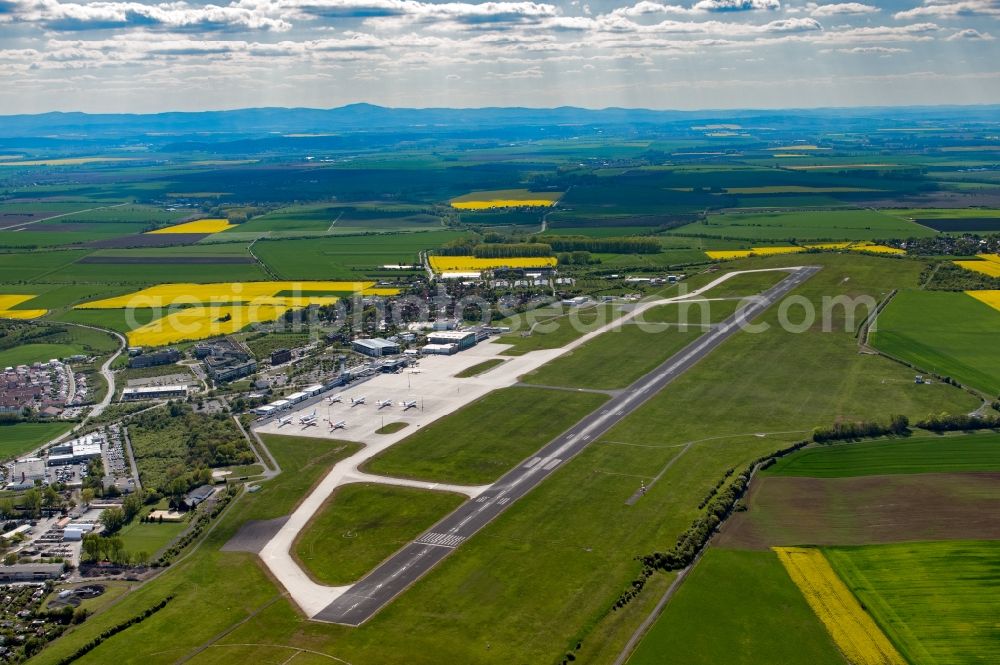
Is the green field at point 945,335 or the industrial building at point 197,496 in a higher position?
the green field at point 945,335

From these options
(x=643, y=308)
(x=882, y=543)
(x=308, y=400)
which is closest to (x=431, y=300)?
(x=643, y=308)

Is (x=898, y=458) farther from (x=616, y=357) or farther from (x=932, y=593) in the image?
(x=616, y=357)

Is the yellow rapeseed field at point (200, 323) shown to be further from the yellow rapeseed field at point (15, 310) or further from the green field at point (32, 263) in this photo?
the green field at point (32, 263)

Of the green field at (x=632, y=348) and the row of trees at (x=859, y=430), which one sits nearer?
the row of trees at (x=859, y=430)

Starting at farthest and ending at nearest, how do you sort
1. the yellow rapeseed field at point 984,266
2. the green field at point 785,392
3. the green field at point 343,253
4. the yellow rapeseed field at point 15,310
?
the green field at point 343,253
the yellow rapeseed field at point 984,266
the yellow rapeseed field at point 15,310
the green field at point 785,392

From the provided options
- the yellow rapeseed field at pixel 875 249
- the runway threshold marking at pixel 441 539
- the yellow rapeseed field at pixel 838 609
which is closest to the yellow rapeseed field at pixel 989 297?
the yellow rapeseed field at pixel 875 249

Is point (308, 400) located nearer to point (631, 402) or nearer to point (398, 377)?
point (398, 377)

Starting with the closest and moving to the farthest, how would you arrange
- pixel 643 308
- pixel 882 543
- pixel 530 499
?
pixel 882 543 → pixel 530 499 → pixel 643 308
